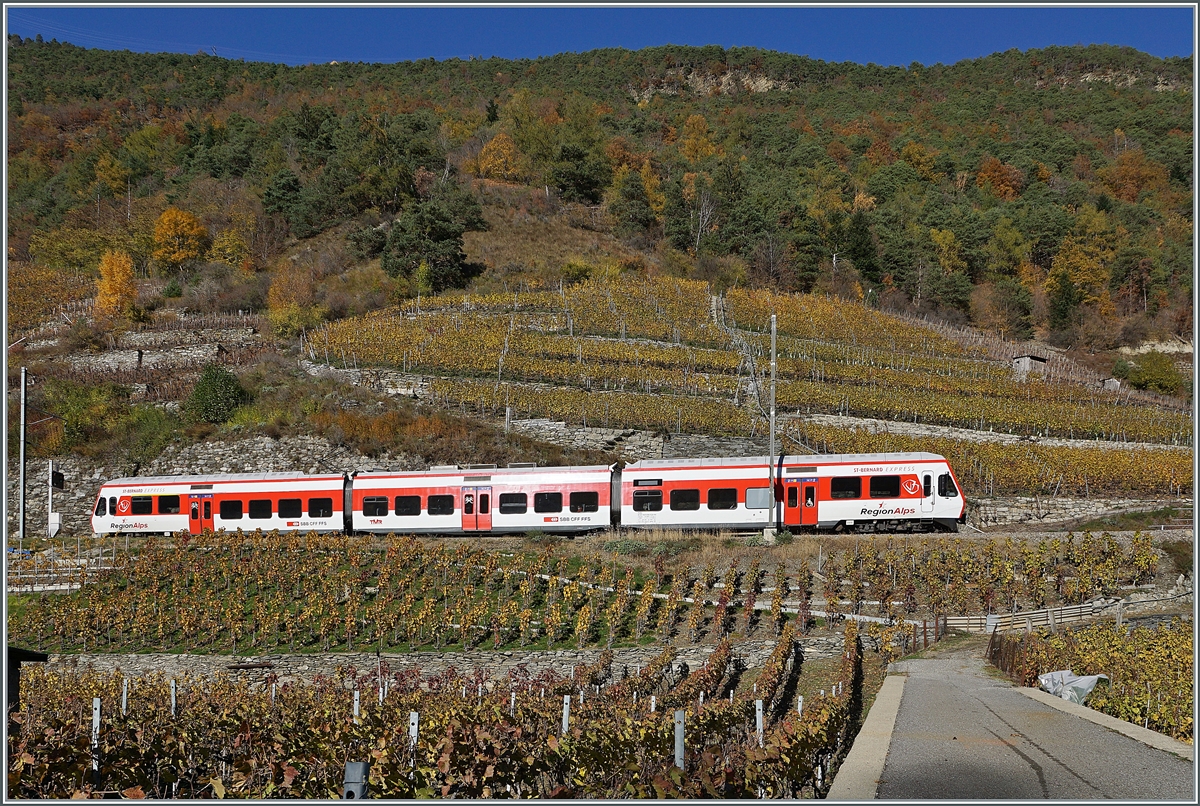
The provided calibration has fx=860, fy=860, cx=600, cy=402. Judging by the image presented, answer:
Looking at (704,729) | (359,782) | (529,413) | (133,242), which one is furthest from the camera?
(133,242)

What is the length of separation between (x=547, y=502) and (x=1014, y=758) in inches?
771

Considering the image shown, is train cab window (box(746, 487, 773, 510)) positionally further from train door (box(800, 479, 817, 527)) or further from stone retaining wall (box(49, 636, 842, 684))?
stone retaining wall (box(49, 636, 842, 684))

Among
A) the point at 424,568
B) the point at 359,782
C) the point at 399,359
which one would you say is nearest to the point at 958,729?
the point at 359,782

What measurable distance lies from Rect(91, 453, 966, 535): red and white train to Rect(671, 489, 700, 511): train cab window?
3 cm

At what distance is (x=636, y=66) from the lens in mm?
165500

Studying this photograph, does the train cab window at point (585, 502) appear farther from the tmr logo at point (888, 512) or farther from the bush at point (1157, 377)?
the bush at point (1157, 377)

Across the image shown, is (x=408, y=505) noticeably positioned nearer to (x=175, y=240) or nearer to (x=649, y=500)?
(x=649, y=500)

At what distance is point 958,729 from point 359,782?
26.0ft

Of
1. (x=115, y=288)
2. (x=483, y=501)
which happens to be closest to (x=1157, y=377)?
(x=483, y=501)

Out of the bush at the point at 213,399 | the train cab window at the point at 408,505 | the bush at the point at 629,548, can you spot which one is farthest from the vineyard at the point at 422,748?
the bush at the point at 213,399

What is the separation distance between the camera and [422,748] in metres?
9.22

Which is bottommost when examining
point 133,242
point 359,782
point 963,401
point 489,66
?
point 359,782

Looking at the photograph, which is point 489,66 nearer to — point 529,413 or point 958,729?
point 529,413

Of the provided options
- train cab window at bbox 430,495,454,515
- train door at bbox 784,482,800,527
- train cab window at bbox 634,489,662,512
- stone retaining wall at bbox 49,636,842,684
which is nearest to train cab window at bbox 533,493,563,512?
train cab window at bbox 634,489,662,512
